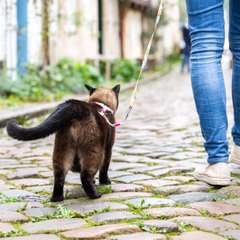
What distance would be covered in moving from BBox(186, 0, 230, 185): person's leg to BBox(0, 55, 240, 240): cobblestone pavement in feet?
0.80

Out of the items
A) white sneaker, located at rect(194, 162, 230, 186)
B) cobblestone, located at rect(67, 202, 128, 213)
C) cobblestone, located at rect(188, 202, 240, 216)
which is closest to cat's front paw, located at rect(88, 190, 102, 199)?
cobblestone, located at rect(67, 202, 128, 213)

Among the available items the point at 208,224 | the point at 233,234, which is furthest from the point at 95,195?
the point at 233,234

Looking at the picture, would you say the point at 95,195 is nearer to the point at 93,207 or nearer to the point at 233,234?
the point at 93,207

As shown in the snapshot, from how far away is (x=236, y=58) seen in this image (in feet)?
9.78

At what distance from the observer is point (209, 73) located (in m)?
2.68

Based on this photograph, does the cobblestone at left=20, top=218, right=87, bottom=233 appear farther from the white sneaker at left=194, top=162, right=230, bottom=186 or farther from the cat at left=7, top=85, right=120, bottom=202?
the white sneaker at left=194, top=162, right=230, bottom=186

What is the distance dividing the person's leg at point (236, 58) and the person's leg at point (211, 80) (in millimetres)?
273

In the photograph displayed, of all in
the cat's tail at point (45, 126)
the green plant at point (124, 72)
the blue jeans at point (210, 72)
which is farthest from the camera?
the green plant at point (124, 72)

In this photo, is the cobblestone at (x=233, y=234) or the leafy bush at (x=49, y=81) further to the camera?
the leafy bush at (x=49, y=81)

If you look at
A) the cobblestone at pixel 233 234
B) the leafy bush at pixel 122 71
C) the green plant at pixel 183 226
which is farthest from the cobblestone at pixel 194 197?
the leafy bush at pixel 122 71

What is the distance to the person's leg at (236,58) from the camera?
2.89 meters

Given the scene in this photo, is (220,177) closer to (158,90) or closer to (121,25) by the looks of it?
(158,90)

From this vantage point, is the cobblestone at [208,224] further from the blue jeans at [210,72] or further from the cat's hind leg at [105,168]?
the cat's hind leg at [105,168]

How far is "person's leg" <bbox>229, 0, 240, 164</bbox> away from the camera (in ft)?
9.50
